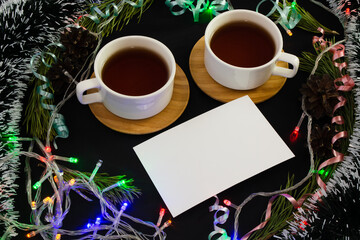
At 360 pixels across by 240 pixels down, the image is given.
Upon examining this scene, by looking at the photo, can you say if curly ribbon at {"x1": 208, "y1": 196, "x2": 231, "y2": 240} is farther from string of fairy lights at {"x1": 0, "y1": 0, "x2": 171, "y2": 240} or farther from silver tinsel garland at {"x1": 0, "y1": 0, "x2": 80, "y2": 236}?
silver tinsel garland at {"x1": 0, "y1": 0, "x2": 80, "y2": 236}

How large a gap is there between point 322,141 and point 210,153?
23 centimetres

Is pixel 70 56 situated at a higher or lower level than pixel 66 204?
higher

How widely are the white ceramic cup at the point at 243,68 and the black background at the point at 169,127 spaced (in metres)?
0.06

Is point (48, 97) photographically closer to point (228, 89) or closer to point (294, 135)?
point (228, 89)

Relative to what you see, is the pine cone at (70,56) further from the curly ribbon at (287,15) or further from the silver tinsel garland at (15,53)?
the curly ribbon at (287,15)

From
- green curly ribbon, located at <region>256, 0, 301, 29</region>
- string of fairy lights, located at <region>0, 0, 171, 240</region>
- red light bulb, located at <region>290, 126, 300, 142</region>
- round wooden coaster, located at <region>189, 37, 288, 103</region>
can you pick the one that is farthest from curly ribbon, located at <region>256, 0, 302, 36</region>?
string of fairy lights, located at <region>0, 0, 171, 240</region>

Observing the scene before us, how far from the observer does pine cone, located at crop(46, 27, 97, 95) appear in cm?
89

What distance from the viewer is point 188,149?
87cm

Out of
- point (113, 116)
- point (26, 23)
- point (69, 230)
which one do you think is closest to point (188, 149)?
point (113, 116)

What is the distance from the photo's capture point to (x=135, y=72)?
90 centimetres

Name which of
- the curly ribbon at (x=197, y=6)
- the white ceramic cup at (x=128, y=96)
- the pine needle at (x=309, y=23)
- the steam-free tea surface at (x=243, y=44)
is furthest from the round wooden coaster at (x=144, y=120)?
the pine needle at (x=309, y=23)

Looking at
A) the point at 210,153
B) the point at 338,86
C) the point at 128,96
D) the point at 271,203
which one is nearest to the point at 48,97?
the point at 128,96

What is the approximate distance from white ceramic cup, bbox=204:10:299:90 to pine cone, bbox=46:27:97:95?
268 mm

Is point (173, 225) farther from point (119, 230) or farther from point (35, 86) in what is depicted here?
point (35, 86)
